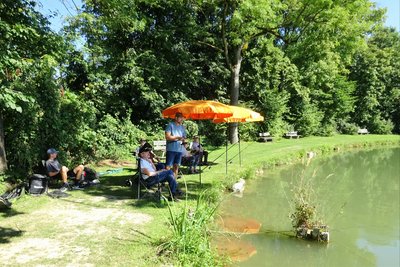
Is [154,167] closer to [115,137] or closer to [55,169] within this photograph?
[55,169]

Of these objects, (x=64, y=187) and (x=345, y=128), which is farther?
(x=345, y=128)

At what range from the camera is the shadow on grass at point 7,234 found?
5.71m

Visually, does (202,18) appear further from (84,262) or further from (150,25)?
(84,262)

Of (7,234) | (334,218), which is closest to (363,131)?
(334,218)

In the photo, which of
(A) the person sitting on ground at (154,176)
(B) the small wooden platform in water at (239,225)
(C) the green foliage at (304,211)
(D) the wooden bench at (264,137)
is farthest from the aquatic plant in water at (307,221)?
(D) the wooden bench at (264,137)

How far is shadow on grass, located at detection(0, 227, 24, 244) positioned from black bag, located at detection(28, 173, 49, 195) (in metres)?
2.24

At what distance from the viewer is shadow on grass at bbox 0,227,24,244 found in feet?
18.7

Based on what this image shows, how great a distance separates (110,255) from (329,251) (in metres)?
3.90

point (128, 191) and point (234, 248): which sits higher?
point (128, 191)

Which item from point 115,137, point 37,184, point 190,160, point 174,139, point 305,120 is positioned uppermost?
point 305,120

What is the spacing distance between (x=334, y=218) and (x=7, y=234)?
6775mm

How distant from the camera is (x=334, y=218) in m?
8.98

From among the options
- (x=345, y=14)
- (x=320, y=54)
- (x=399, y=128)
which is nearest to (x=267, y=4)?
(x=345, y=14)

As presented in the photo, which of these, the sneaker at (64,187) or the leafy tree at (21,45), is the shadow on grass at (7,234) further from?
the leafy tree at (21,45)
